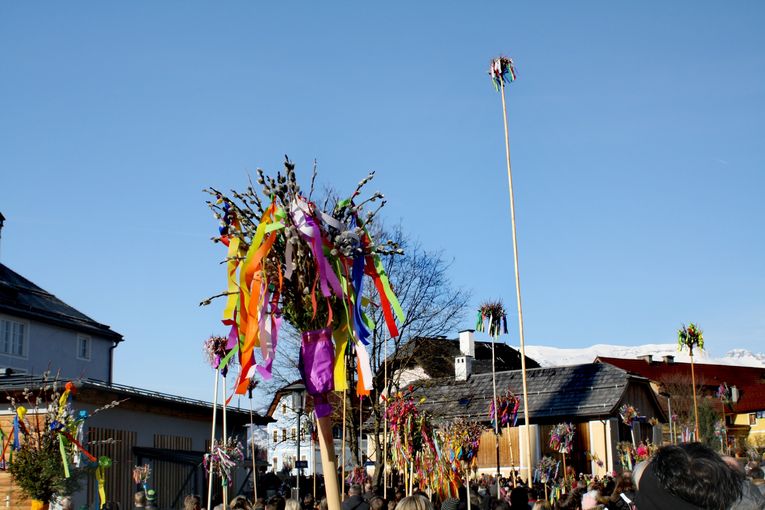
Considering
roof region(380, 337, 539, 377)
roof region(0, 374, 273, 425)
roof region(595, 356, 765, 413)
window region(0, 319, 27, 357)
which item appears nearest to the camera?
roof region(0, 374, 273, 425)

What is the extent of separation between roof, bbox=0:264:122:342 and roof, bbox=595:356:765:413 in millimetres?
42668

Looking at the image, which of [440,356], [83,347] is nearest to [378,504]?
[440,356]

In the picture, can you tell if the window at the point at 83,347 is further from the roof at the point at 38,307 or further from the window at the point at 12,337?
the window at the point at 12,337

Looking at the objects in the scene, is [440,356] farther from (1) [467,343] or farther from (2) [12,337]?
(2) [12,337]

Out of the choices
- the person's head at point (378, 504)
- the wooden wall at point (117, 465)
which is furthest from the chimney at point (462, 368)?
the person's head at point (378, 504)

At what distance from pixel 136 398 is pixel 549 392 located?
21.6 metres

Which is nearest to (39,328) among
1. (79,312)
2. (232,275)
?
(79,312)

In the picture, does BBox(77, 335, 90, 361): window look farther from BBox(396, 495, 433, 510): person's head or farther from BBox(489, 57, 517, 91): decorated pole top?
BBox(396, 495, 433, 510): person's head

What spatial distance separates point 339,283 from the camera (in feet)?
17.3

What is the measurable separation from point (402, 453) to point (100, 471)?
8750 mm

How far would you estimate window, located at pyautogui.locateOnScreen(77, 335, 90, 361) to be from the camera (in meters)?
38.6

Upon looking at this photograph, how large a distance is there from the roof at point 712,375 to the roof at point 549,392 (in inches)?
1234

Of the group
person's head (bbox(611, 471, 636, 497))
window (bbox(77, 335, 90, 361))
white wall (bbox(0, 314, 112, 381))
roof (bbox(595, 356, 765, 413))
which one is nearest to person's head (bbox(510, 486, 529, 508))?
person's head (bbox(611, 471, 636, 497))

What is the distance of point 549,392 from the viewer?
3831 centimetres
